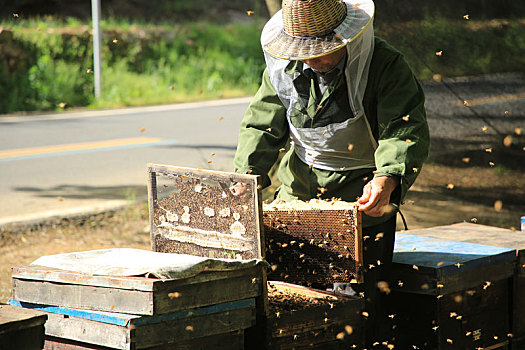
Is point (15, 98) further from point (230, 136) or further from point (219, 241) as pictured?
point (219, 241)

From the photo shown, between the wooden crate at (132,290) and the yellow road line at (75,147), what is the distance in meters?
7.96

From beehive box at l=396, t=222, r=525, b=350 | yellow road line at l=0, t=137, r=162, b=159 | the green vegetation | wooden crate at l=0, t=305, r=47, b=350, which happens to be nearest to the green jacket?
beehive box at l=396, t=222, r=525, b=350

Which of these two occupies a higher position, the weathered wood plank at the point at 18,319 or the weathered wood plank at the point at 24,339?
the weathered wood plank at the point at 18,319

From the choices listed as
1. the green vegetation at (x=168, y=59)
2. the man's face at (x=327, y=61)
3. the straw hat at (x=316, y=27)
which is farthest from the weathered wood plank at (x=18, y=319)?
the green vegetation at (x=168, y=59)

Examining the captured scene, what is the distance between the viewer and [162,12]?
34531 mm

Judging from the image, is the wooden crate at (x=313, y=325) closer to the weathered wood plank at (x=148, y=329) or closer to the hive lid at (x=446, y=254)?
the weathered wood plank at (x=148, y=329)

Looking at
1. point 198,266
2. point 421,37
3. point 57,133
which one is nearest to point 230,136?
point 57,133

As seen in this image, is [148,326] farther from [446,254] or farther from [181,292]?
[446,254]

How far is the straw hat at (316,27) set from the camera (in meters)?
2.93

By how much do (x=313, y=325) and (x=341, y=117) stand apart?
0.91 m

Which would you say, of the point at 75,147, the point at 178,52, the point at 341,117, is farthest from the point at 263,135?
the point at 178,52

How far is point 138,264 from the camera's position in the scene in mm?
2607

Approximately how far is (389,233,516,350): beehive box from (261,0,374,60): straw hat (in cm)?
114

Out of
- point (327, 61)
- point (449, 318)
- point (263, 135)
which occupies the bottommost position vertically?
point (449, 318)
